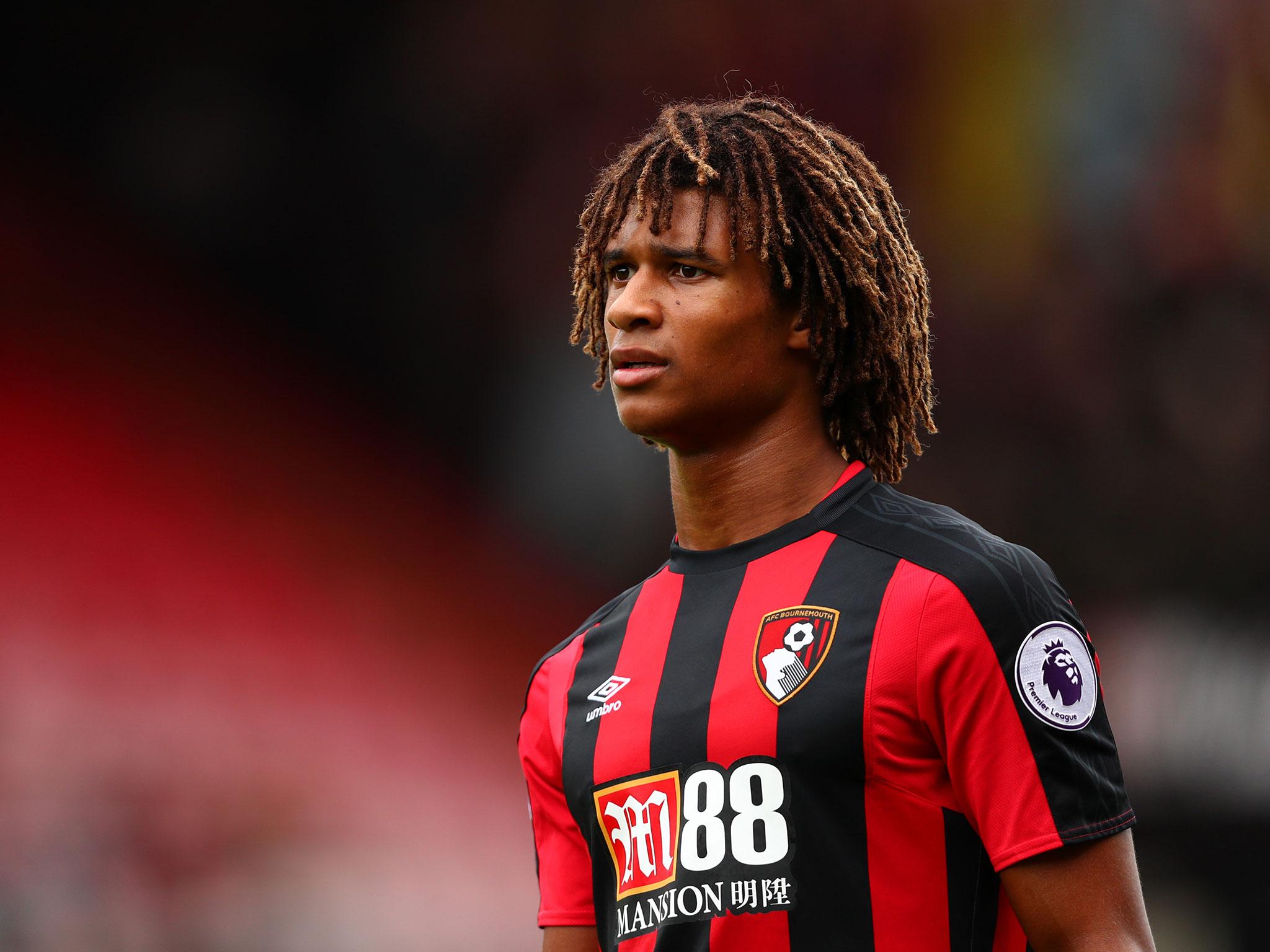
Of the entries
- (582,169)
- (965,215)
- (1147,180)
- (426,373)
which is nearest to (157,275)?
(426,373)

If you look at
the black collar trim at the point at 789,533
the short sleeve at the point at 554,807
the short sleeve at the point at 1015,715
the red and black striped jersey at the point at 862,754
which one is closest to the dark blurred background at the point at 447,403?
the short sleeve at the point at 554,807

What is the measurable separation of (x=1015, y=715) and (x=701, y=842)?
0.44 meters

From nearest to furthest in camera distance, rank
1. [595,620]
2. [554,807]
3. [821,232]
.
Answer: [821,232] < [554,807] < [595,620]

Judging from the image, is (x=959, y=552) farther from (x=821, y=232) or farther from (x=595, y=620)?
(x=595, y=620)

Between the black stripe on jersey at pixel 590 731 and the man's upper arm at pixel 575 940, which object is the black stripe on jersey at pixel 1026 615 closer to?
the black stripe on jersey at pixel 590 731

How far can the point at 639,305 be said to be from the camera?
2049 millimetres

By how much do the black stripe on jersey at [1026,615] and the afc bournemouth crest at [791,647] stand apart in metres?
0.14

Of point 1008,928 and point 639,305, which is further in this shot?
point 639,305

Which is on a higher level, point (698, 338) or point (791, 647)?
point (698, 338)

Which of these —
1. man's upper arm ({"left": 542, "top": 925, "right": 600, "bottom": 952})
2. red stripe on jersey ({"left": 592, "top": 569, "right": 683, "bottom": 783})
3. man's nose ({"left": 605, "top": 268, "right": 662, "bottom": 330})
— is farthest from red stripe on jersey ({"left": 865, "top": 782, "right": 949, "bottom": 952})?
man's nose ({"left": 605, "top": 268, "right": 662, "bottom": 330})

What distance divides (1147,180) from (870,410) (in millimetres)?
3686

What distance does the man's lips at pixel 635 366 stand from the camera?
2.05 meters

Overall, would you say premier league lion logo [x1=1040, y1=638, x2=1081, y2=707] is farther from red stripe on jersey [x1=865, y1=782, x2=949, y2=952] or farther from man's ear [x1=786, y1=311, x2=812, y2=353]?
man's ear [x1=786, y1=311, x2=812, y2=353]

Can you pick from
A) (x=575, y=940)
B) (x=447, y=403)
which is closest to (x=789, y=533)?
(x=575, y=940)
